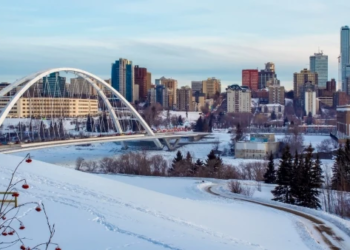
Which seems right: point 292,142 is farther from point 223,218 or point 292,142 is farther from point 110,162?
point 223,218

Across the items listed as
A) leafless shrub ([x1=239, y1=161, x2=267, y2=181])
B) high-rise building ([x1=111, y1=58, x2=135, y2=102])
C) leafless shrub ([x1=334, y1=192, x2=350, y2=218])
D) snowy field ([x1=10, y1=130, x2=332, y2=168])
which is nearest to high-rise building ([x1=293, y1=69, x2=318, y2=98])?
high-rise building ([x1=111, y1=58, x2=135, y2=102])

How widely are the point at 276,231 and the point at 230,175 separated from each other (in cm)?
2284

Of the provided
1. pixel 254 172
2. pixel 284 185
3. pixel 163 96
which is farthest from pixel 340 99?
pixel 284 185

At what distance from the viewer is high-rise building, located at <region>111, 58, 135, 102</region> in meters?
165

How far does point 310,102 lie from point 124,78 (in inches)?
2178

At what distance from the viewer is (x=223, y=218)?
1571 cm

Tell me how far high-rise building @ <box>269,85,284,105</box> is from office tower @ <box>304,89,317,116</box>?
12896 mm

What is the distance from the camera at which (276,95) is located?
16162cm

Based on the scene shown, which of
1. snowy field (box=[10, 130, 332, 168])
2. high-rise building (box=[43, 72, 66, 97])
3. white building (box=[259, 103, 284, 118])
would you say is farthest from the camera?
white building (box=[259, 103, 284, 118])

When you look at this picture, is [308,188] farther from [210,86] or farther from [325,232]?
[210,86]

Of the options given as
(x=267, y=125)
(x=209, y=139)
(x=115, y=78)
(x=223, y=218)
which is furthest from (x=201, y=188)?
(x=115, y=78)

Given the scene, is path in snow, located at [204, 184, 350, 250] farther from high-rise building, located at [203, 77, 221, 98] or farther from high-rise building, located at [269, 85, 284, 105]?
high-rise building, located at [203, 77, 221, 98]

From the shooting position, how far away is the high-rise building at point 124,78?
165 m

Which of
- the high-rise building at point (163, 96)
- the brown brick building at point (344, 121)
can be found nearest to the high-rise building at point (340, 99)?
the high-rise building at point (163, 96)
